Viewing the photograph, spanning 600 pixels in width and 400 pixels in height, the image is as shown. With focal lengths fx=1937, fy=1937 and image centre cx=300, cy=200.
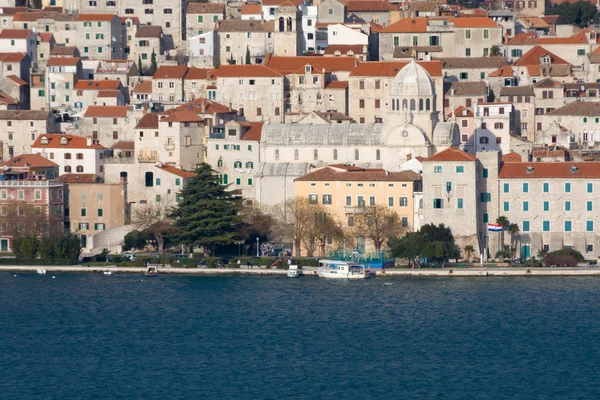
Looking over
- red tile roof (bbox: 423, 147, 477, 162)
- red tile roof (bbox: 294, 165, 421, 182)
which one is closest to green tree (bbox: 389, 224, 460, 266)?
red tile roof (bbox: 423, 147, 477, 162)

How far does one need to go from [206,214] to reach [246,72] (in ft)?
52.9

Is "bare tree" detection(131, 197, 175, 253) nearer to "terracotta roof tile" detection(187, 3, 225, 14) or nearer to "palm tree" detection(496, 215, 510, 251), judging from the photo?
"palm tree" detection(496, 215, 510, 251)

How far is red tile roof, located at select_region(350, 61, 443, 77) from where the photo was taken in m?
101

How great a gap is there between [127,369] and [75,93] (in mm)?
41991

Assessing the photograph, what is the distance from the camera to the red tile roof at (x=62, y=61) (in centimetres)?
10769

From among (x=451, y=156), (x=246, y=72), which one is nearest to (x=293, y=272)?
(x=451, y=156)

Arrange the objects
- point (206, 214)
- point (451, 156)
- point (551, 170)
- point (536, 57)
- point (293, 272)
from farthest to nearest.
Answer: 1. point (536, 57)
2. point (206, 214)
3. point (551, 170)
4. point (451, 156)
5. point (293, 272)

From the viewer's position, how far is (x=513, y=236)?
8712 centimetres

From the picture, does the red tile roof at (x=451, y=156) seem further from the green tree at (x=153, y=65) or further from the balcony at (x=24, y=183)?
the green tree at (x=153, y=65)

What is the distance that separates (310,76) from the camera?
335 ft

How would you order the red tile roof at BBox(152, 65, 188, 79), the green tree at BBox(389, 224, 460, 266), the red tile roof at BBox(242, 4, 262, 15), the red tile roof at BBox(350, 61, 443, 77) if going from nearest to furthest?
the green tree at BBox(389, 224, 460, 266) < the red tile roof at BBox(350, 61, 443, 77) < the red tile roof at BBox(152, 65, 188, 79) < the red tile roof at BBox(242, 4, 262, 15)

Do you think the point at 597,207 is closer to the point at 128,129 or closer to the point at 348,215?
the point at 348,215

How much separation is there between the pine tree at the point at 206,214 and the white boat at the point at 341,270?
5.04 metres

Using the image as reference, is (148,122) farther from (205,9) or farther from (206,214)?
(205,9)
